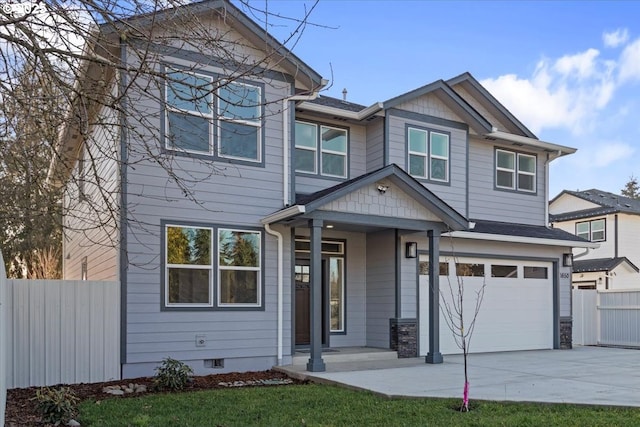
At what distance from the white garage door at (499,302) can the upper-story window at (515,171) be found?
6.52 ft

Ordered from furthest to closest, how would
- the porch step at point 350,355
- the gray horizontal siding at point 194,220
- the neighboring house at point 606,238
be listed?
the neighboring house at point 606,238 < the porch step at point 350,355 < the gray horizontal siding at point 194,220

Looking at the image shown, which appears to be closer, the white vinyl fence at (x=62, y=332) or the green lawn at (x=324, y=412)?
the green lawn at (x=324, y=412)

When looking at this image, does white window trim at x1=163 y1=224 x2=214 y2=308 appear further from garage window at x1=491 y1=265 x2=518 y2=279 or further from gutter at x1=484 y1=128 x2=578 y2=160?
gutter at x1=484 y1=128 x2=578 y2=160

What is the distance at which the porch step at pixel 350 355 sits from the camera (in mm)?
10750

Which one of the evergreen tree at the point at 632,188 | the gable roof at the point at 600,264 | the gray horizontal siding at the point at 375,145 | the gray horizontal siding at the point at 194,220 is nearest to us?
the gray horizontal siding at the point at 194,220

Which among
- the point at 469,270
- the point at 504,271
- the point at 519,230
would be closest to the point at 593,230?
the point at 519,230

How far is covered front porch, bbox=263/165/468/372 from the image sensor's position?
33.8 feet

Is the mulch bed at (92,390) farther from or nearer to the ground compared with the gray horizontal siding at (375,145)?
nearer to the ground

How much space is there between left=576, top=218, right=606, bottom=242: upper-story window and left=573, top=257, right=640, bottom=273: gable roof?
98cm

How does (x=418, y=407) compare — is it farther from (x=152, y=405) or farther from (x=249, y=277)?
(x=249, y=277)

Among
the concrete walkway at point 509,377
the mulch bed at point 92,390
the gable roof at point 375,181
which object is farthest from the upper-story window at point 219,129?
the concrete walkway at point 509,377

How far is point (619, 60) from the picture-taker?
19625mm

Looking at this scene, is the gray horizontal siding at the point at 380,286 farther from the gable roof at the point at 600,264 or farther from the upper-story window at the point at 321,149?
the gable roof at the point at 600,264

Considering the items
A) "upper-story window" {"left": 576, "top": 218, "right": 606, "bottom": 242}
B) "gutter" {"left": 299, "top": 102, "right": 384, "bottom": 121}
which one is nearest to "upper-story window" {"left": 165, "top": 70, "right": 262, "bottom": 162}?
"gutter" {"left": 299, "top": 102, "right": 384, "bottom": 121}
